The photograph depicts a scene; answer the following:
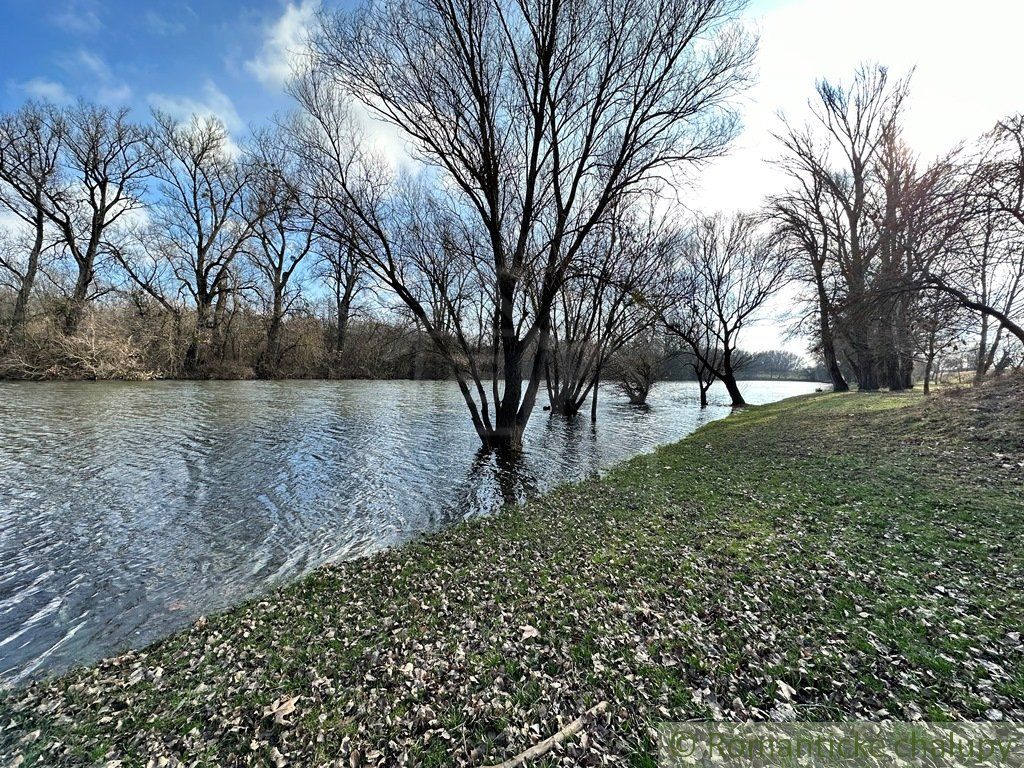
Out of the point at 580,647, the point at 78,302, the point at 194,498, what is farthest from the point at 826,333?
the point at 78,302

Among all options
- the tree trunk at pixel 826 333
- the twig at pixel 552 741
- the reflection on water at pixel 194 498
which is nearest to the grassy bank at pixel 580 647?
the twig at pixel 552 741

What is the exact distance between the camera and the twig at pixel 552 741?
258cm

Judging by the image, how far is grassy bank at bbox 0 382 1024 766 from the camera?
2.81 meters

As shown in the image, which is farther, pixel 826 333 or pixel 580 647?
pixel 826 333

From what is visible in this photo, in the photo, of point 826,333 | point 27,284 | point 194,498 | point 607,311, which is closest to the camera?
point 194,498

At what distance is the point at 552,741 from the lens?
2.68 m

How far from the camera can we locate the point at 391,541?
6.88 metres

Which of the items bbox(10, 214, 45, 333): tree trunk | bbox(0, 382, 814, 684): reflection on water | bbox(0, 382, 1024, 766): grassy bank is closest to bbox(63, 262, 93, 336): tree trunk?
bbox(10, 214, 45, 333): tree trunk

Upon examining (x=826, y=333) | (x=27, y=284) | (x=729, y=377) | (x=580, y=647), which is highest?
(x=27, y=284)

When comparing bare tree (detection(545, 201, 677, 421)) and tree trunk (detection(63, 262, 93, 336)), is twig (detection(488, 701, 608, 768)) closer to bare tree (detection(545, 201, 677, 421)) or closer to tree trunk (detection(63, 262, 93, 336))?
bare tree (detection(545, 201, 677, 421))

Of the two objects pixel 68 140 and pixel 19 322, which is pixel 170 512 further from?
pixel 68 140

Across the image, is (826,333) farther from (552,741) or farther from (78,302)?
(78,302)

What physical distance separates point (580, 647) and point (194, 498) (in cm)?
837

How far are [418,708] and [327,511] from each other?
5.90 metres
